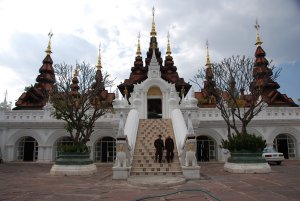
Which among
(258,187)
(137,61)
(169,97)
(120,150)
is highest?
(137,61)

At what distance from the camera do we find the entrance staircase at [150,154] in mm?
11344

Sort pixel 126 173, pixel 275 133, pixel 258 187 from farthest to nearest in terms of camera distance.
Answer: pixel 275 133 < pixel 126 173 < pixel 258 187

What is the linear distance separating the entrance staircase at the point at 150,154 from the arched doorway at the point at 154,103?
593 cm

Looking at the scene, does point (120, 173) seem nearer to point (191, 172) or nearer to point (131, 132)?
point (191, 172)

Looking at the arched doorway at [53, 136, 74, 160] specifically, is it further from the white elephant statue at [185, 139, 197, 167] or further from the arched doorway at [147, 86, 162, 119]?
the white elephant statue at [185, 139, 197, 167]

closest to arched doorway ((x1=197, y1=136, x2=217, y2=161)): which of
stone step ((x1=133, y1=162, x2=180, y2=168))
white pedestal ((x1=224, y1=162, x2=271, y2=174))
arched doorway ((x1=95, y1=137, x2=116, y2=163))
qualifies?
arched doorway ((x1=95, y1=137, x2=116, y2=163))

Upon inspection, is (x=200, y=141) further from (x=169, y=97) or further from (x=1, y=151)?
(x=1, y=151)

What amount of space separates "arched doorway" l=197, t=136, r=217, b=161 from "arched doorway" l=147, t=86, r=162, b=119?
3986mm

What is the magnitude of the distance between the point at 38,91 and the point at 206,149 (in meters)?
21.0

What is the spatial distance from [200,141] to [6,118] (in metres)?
15.6

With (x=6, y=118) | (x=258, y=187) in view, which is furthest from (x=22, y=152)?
(x=258, y=187)

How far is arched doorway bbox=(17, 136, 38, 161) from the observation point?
2311cm

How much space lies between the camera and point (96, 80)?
17.1m

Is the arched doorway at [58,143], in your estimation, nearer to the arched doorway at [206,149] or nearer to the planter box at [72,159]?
the planter box at [72,159]
